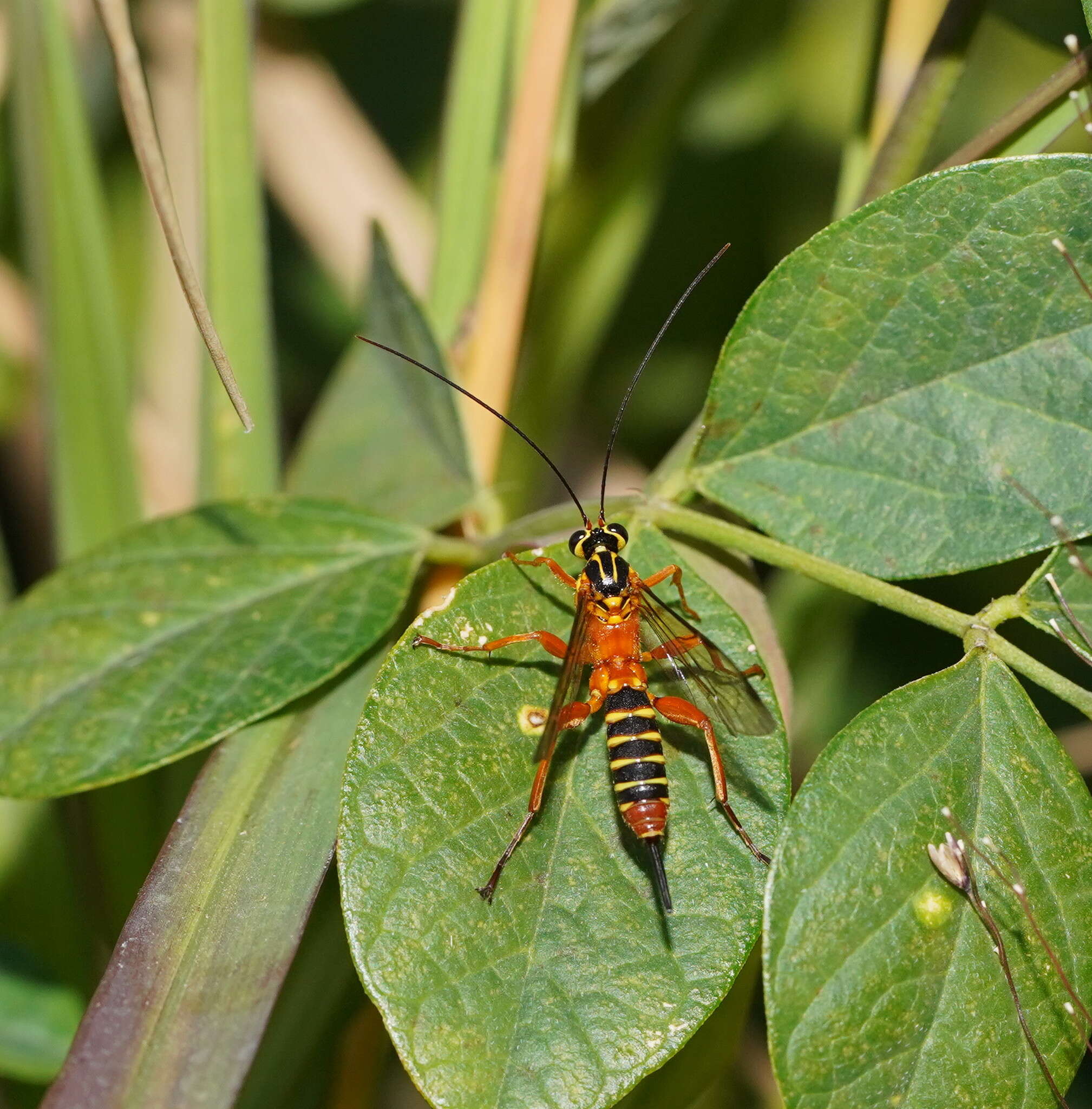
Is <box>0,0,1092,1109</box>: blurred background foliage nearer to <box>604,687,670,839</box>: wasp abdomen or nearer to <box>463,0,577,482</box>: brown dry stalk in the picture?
<box>463,0,577,482</box>: brown dry stalk

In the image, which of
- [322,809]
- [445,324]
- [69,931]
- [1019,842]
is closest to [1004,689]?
[1019,842]

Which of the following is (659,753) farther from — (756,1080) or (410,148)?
(410,148)

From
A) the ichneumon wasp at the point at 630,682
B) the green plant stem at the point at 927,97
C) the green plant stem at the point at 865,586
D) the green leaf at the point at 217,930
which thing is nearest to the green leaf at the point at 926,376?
the green plant stem at the point at 865,586

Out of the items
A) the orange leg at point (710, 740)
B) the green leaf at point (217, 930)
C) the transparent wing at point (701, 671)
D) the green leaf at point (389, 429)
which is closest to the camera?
the green leaf at point (217, 930)

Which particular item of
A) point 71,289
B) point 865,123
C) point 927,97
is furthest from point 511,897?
point 71,289

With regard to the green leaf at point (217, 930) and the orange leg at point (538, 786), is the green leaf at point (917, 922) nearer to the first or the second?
the orange leg at point (538, 786)

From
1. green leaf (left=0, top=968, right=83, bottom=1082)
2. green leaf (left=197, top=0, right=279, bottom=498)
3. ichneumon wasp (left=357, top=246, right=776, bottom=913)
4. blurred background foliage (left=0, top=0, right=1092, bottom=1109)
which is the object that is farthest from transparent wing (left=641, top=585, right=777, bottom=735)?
green leaf (left=0, top=968, right=83, bottom=1082)
